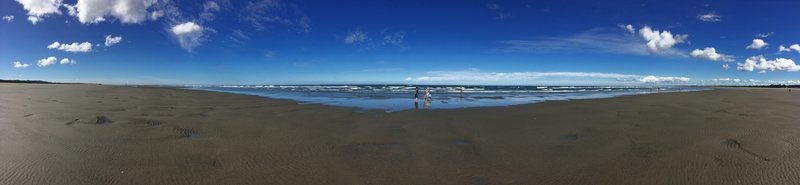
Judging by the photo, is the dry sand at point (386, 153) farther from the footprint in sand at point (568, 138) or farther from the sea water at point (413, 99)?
the sea water at point (413, 99)

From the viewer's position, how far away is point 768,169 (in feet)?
17.1

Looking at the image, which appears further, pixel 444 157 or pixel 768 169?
pixel 444 157

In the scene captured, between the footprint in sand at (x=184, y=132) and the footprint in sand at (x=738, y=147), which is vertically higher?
the footprint in sand at (x=184, y=132)

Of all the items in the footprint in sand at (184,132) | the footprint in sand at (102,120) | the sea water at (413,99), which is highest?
the footprint in sand at (102,120)

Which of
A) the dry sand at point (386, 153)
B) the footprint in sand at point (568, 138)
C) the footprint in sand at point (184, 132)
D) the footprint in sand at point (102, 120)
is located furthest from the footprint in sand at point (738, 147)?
the footprint in sand at point (102, 120)

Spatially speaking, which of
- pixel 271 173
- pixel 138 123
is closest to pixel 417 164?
pixel 271 173

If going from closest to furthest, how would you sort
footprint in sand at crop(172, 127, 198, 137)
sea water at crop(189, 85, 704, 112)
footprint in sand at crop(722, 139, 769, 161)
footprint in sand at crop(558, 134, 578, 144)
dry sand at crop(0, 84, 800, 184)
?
dry sand at crop(0, 84, 800, 184) < footprint in sand at crop(722, 139, 769, 161) < footprint in sand at crop(558, 134, 578, 144) < footprint in sand at crop(172, 127, 198, 137) < sea water at crop(189, 85, 704, 112)

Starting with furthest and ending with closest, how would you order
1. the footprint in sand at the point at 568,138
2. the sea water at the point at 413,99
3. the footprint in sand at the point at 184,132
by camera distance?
the sea water at the point at 413,99 → the footprint in sand at the point at 184,132 → the footprint in sand at the point at 568,138

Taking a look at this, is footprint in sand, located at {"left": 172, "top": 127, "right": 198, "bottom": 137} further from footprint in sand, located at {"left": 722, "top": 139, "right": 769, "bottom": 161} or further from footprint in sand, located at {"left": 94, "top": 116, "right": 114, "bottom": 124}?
footprint in sand, located at {"left": 722, "top": 139, "right": 769, "bottom": 161}

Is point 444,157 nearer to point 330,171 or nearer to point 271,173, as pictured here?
point 330,171

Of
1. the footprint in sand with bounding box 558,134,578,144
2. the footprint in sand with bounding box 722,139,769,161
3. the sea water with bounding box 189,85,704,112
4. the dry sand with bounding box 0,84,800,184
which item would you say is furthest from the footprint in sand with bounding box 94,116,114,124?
the footprint in sand with bounding box 722,139,769,161

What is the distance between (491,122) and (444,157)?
5.10 m

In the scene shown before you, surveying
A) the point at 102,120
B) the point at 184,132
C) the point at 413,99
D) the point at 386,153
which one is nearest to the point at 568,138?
the point at 386,153

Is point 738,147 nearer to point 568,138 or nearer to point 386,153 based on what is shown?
point 568,138
